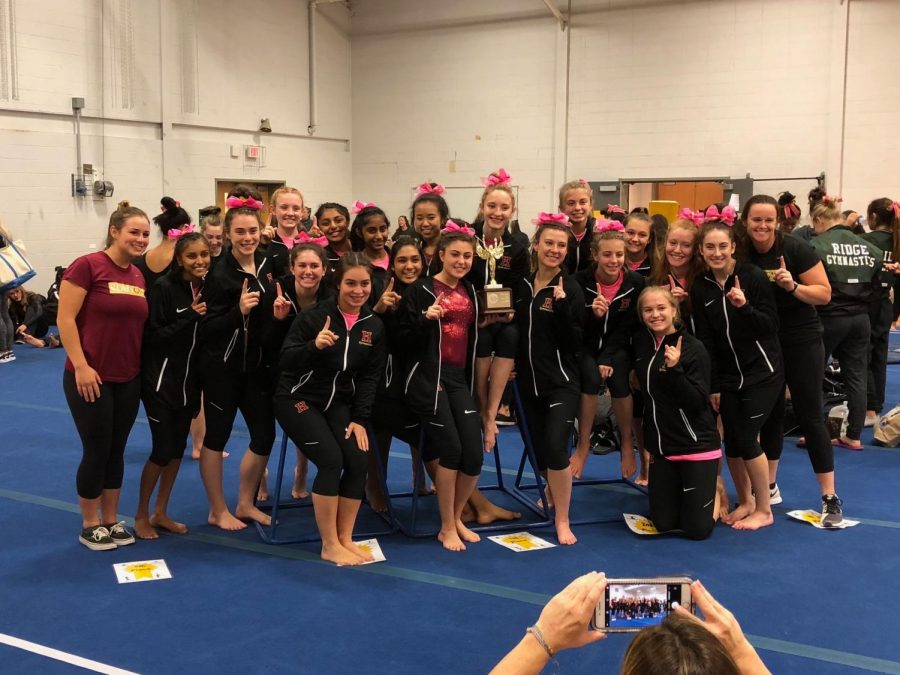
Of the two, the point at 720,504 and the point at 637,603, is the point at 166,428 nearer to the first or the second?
the point at 720,504

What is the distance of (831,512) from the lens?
463cm

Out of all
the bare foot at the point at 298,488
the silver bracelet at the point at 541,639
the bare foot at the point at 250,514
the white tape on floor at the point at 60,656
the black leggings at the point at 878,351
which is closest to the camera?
the silver bracelet at the point at 541,639

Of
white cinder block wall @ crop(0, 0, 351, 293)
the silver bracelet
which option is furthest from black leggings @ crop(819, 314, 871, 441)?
white cinder block wall @ crop(0, 0, 351, 293)

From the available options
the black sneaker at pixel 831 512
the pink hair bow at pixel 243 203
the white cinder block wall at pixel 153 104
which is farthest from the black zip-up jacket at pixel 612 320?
the white cinder block wall at pixel 153 104

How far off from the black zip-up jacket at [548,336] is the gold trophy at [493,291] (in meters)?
0.14

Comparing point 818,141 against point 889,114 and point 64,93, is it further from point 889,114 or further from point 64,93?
point 64,93

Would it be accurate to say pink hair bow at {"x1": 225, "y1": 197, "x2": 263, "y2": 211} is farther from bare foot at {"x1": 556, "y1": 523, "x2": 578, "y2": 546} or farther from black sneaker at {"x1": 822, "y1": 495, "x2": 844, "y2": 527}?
black sneaker at {"x1": 822, "y1": 495, "x2": 844, "y2": 527}

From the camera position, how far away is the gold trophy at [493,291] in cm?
445

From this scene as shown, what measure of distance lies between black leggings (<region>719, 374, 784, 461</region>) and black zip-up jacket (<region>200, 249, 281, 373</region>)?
2.40m

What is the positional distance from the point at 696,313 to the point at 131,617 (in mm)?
3103

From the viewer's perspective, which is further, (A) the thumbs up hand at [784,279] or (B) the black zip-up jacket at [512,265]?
(B) the black zip-up jacket at [512,265]

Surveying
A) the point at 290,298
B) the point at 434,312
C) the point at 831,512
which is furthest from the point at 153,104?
the point at 831,512

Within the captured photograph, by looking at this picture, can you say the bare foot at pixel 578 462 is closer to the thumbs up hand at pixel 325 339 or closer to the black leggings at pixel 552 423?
the black leggings at pixel 552 423

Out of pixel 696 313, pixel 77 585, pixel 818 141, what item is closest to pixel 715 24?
pixel 818 141
